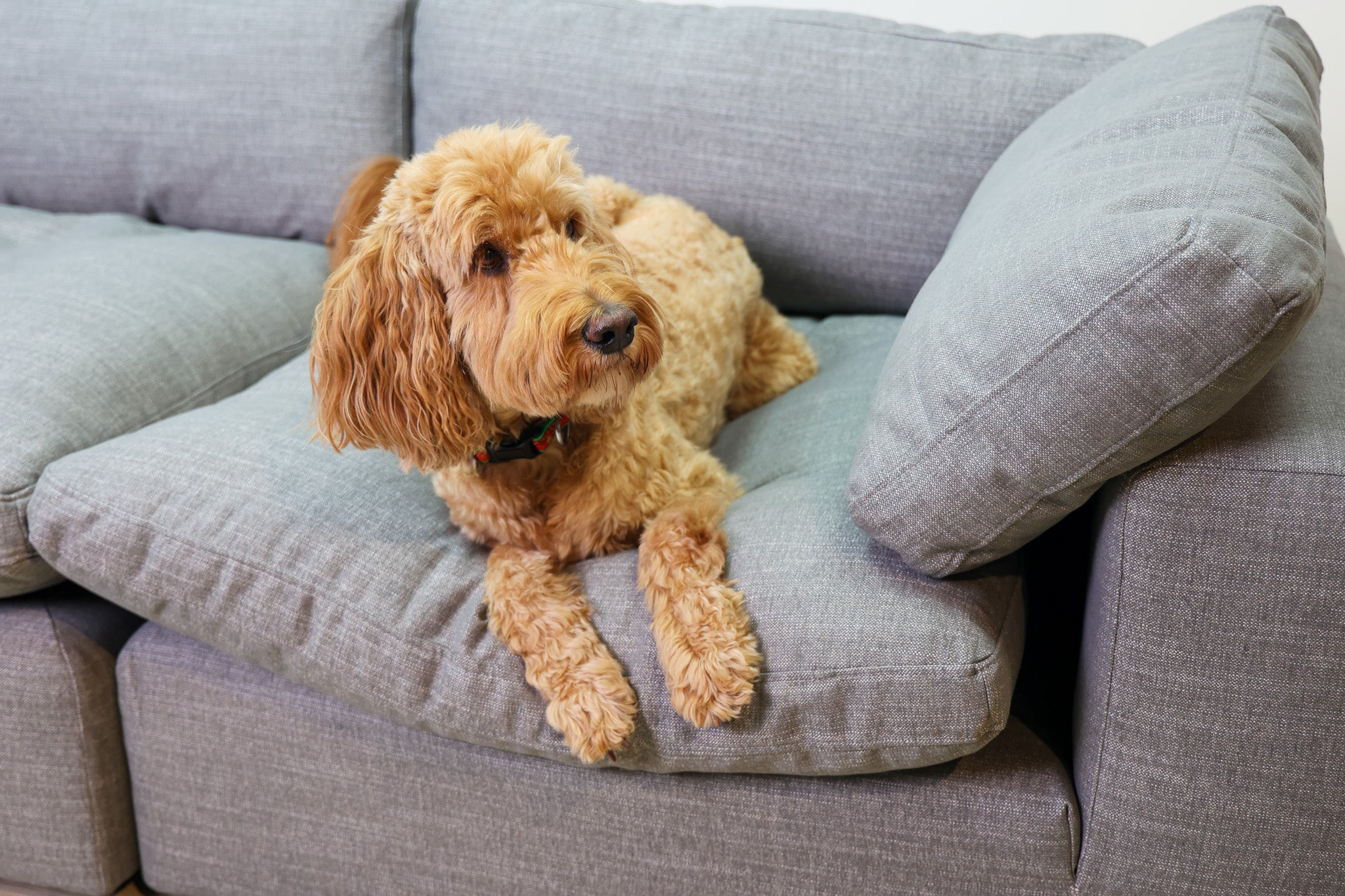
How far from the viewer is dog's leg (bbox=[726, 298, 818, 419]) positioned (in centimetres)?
196

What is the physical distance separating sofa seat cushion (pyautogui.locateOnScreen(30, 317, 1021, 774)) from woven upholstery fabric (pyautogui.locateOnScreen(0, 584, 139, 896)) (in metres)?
0.17

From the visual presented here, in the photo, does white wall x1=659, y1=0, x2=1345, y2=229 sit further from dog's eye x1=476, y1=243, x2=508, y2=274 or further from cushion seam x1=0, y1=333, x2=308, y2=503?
cushion seam x1=0, y1=333, x2=308, y2=503

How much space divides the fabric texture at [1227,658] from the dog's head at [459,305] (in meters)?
0.64

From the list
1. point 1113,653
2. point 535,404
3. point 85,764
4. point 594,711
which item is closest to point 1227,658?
point 1113,653

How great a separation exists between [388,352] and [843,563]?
64 centimetres

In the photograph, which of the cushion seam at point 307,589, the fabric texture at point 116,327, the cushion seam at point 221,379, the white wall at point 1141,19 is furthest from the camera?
the white wall at point 1141,19

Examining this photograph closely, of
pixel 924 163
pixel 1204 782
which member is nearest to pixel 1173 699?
pixel 1204 782

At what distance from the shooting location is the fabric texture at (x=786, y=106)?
76.4 inches

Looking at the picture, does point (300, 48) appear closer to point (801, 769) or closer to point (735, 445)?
point (735, 445)

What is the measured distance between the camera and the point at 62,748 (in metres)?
1.47

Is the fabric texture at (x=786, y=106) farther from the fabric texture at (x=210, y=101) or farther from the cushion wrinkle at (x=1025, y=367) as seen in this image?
the cushion wrinkle at (x=1025, y=367)

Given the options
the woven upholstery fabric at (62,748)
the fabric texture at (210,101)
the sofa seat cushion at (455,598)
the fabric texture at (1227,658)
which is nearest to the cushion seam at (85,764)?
the woven upholstery fabric at (62,748)

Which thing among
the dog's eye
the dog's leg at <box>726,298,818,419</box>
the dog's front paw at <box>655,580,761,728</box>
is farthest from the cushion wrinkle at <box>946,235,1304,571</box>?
the dog's leg at <box>726,298,818,419</box>

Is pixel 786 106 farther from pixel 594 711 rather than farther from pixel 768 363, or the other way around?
pixel 594 711
